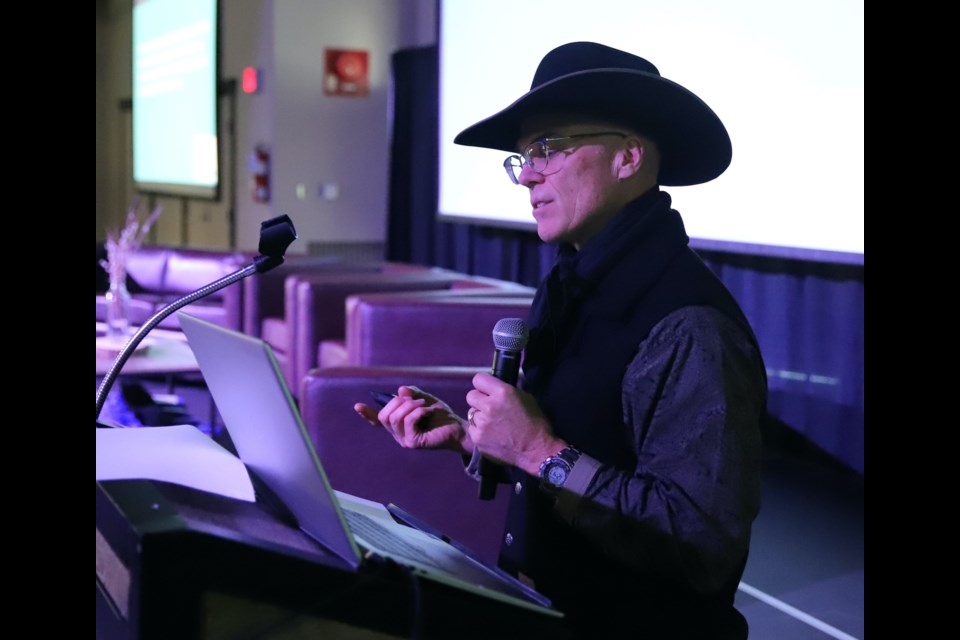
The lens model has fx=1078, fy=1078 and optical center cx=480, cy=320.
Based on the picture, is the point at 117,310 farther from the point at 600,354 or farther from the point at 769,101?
the point at 600,354

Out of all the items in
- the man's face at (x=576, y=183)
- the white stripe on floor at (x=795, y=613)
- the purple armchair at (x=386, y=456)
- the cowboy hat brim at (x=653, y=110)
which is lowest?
the white stripe on floor at (x=795, y=613)

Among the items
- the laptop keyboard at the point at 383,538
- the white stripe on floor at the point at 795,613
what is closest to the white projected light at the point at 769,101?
the white stripe on floor at the point at 795,613

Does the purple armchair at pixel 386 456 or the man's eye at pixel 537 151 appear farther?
the purple armchair at pixel 386 456

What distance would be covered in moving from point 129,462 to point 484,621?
0.39 m

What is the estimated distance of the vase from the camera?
4465mm

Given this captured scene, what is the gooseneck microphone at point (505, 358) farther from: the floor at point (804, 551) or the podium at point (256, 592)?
the floor at point (804, 551)

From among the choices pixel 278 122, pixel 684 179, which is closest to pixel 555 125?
pixel 684 179

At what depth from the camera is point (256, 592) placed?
0.78 m

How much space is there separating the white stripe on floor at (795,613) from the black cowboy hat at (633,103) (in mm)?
1621

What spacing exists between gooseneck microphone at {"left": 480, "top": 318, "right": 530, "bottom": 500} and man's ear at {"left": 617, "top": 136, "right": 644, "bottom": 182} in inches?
8.7

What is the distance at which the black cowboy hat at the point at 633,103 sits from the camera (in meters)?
1.28

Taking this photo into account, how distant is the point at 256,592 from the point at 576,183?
70 centimetres

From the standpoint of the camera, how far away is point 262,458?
38.3 inches

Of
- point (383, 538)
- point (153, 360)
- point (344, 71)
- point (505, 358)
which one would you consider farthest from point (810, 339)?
point (344, 71)
